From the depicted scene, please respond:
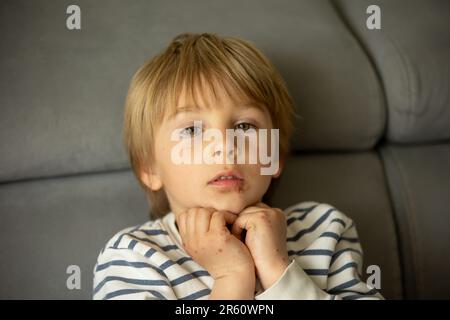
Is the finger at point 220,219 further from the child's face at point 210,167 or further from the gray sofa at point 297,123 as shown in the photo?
the gray sofa at point 297,123

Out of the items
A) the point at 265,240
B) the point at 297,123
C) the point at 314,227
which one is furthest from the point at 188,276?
the point at 297,123

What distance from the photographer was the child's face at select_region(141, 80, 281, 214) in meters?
0.83

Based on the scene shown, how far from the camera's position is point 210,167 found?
0.82 meters

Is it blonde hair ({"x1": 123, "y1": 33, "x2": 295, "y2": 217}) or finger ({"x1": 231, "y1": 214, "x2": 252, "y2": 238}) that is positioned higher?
blonde hair ({"x1": 123, "y1": 33, "x2": 295, "y2": 217})

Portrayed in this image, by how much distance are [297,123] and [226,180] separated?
0.95ft

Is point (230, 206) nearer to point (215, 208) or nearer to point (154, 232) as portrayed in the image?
point (215, 208)

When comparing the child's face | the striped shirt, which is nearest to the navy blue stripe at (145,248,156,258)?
the striped shirt

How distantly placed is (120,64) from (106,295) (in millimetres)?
445

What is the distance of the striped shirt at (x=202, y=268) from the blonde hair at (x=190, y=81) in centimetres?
16

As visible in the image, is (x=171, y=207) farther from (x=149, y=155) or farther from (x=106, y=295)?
(x=106, y=295)

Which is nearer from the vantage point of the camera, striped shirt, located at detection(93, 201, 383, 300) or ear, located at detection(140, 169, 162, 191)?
striped shirt, located at detection(93, 201, 383, 300)

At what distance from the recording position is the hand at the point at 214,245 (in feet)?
2.56

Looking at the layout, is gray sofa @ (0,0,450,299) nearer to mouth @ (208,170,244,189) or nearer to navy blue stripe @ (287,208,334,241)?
navy blue stripe @ (287,208,334,241)

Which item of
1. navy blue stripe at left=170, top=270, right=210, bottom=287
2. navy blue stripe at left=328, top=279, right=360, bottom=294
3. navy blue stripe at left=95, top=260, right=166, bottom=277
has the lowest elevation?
navy blue stripe at left=328, top=279, right=360, bottom=294
